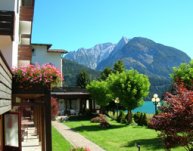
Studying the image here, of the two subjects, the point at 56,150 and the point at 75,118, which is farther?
the point at 75,118

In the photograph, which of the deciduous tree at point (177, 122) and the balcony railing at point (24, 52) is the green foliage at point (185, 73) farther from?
the deciduous tree at point (177, 122)

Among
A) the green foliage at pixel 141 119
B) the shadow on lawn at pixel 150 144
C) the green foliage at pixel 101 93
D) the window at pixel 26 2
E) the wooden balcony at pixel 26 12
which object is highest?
the window at pixel 26 2

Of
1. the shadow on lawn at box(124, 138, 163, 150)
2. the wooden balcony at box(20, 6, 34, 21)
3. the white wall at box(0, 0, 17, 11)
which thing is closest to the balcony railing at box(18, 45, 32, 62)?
the wooden balcony at box(20, 6, 34, 21)

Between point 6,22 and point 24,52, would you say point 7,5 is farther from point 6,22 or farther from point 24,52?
point 24,52

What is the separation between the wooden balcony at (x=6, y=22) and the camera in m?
11.4

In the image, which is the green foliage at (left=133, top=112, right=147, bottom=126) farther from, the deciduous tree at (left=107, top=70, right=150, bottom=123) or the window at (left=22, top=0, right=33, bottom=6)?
the window at (left=22, top=0, right=33, bottom=6)

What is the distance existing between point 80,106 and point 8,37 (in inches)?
1738

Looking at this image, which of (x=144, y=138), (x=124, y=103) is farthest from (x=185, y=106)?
(x=124, y=103)

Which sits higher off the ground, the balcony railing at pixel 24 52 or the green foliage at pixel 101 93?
the balcony railing at pixel 24 52

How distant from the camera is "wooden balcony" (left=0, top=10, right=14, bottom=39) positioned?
11.4 m

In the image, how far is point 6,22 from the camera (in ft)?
38.1

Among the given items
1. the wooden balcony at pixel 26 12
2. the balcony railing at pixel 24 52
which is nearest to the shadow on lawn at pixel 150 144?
the balcony railing at pixel 24 52

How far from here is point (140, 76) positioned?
39.4 meters

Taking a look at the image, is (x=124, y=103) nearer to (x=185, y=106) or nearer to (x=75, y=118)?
(x=75, y=118)
